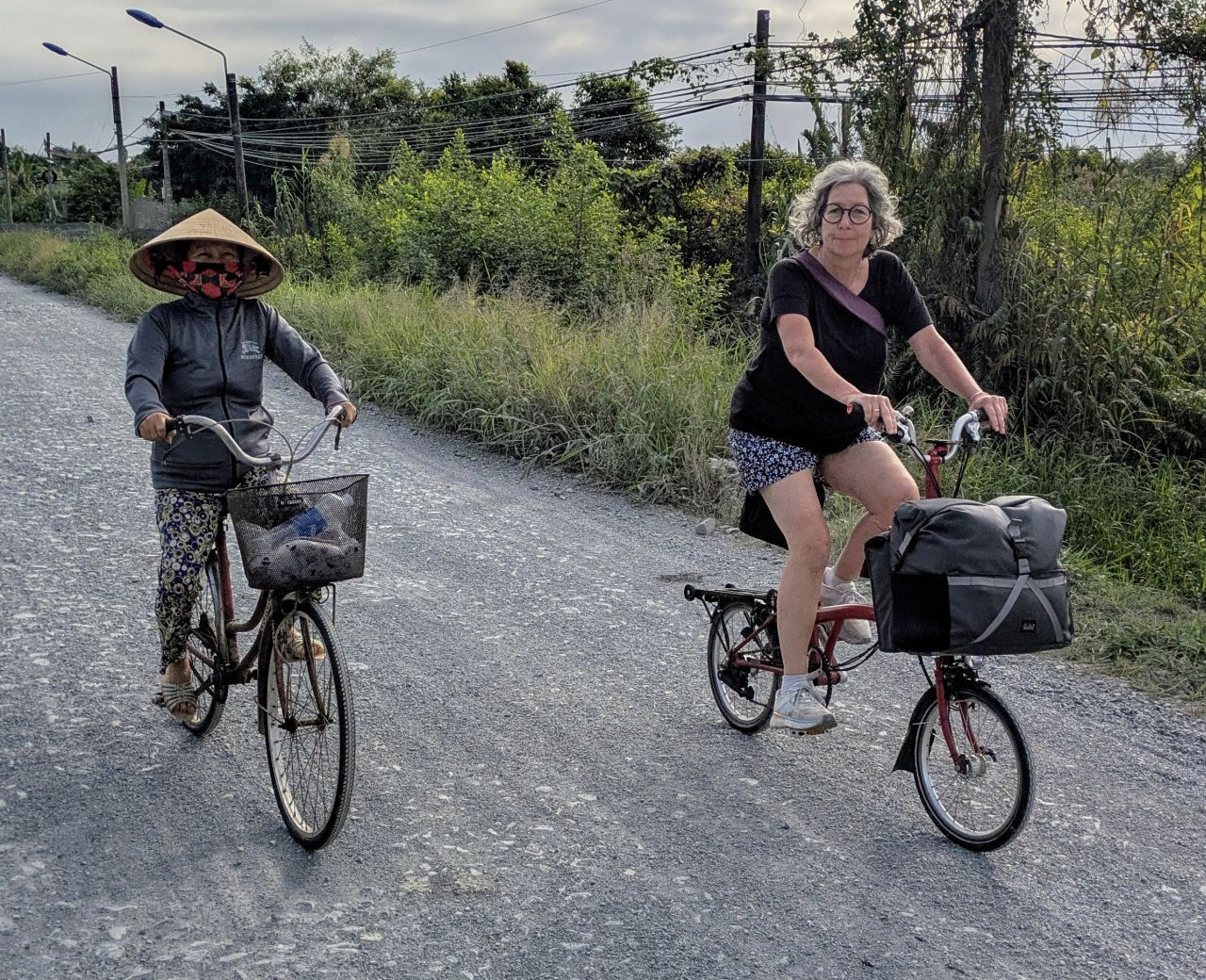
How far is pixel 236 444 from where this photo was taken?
3.80 m

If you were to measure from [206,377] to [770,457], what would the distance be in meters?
1.89

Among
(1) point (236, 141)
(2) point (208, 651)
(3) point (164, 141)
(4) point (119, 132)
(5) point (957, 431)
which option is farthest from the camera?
(3) point (164, 141)

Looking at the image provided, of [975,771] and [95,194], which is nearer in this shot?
[975,771]

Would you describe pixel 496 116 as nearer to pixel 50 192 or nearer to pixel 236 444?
pixel 50 192

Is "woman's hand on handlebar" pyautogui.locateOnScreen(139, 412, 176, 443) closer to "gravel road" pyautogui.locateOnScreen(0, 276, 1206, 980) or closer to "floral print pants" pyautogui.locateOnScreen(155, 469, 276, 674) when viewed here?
"floral print pants" pyautogui.locateOnScreen(155, 469, 276, 674)

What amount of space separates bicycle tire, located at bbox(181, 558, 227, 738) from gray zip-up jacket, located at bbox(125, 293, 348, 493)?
1.20 feet

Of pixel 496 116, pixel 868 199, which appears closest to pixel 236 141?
pixel 496 116

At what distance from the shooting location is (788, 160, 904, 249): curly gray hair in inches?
155

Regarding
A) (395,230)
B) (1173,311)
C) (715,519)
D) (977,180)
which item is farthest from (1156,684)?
(395,230)

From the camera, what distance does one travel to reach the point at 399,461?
9.64 metres

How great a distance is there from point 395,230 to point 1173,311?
11987 mm

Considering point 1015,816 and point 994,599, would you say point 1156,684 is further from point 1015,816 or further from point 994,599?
point 994,599

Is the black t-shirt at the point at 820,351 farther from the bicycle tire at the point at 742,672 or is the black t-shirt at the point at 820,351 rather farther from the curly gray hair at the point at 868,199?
the bicycle tire at the point at 742,672

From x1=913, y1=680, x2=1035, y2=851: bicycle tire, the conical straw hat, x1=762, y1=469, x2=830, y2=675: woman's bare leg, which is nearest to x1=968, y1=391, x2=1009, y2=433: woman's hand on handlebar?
x1=762, y1=469, x2=830, y2=675: woman's bare leg
